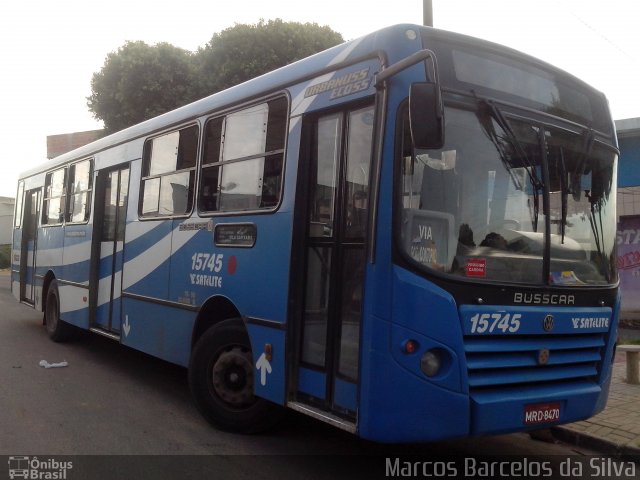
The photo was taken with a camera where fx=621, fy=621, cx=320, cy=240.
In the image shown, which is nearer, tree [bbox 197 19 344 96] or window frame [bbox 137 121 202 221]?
window frame [bbox 137 121 202 221]

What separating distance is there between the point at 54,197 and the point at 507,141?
8.45 meters

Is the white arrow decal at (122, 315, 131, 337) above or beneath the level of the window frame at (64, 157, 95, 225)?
beneath

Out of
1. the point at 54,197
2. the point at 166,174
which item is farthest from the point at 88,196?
the point at 166,174

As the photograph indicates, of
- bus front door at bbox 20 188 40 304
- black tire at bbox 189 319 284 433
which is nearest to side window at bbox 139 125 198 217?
black tire at bbox 189 319 284 433

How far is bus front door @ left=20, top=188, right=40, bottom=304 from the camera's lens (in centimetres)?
1127

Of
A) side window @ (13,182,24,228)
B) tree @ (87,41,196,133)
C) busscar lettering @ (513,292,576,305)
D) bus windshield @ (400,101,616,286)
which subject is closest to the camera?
bus windshield @ (400,101,616,286)

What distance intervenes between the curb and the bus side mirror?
327cm

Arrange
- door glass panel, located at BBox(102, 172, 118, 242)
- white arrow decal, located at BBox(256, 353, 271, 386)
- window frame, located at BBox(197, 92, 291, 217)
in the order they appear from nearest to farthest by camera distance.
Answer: white arrow decal, located at BBox(256, 353, 271, 386) < window frame, located at BBox(197, 92, 291, 217) < door glass panel, located at BBox(102, 172, 118, 242)

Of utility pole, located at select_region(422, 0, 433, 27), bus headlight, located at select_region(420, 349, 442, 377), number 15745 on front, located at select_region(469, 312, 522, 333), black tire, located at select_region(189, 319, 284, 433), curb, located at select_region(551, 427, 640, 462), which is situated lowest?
curb, located at select_region(551, 427, 640, 462)

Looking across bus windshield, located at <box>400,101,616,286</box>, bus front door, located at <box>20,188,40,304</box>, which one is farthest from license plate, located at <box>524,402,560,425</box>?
bus front door, located at <box>20,188,40,304</box>

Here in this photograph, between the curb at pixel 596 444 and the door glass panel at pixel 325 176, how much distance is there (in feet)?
10.0

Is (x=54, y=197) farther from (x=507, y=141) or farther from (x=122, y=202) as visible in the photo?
(x=507, y=141)

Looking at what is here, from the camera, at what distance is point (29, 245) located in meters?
11.6

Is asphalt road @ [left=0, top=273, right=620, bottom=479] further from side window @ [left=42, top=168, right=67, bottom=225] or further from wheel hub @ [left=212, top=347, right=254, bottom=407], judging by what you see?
side window @ [left=42, top=168, right=67, bottom=225]
